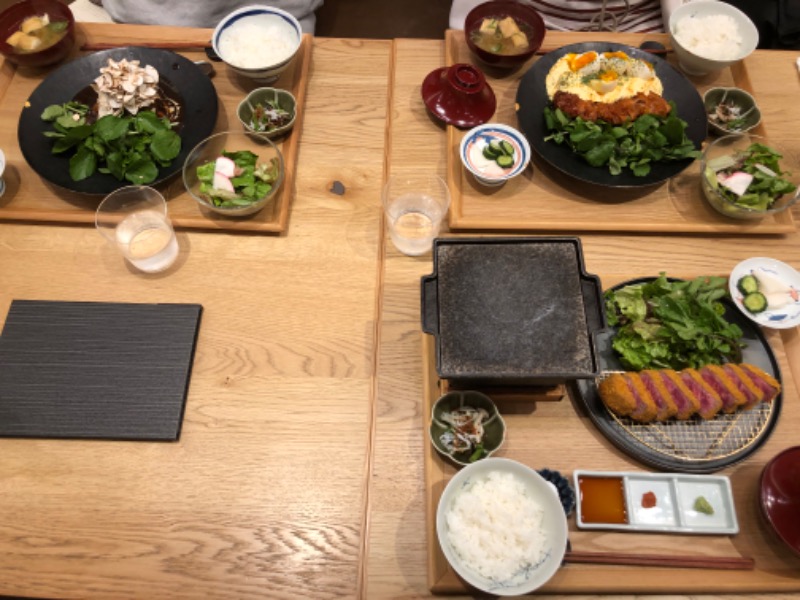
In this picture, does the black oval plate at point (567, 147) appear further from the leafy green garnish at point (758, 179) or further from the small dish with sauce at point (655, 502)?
the small dish with sauce at point (655, 502)

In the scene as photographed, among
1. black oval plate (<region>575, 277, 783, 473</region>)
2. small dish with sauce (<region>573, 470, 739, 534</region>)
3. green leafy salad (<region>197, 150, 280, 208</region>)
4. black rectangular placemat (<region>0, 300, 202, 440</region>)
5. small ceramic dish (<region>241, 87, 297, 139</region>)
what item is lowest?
black rectangular placemat (<region>0, 300, 202, 440</region>)

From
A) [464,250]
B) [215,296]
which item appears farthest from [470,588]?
[215,296]

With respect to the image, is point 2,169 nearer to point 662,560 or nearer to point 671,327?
point 671,327

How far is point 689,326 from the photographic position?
65.4 inches

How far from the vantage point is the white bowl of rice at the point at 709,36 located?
226 cm

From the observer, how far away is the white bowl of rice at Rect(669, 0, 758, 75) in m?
2.26

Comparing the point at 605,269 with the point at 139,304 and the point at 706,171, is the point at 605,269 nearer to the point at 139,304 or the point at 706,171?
the point at 706,171

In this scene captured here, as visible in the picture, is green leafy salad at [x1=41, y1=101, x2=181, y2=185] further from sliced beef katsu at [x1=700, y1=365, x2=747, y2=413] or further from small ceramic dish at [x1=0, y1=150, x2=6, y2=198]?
sliced beef katsu at [x1=700, y1=365, x2=747, y2=413]

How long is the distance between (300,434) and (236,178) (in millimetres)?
933

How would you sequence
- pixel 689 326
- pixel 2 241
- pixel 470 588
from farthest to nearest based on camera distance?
pixel 2 241, pixel 689 326, pixel 470 588

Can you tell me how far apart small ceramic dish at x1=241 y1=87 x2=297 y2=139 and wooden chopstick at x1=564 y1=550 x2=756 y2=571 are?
1.73 metres

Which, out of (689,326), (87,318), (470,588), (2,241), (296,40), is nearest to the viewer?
(470,588)

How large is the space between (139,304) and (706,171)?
2005mm

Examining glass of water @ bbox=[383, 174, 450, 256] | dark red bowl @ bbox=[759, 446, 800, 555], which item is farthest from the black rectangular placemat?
dark red bowl @ bbox=[759, 446, 800, 555]
